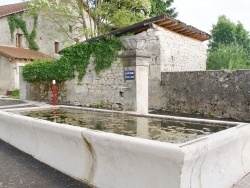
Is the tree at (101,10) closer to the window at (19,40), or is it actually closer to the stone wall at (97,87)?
the window at (19,40)

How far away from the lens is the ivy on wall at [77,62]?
12672 mm

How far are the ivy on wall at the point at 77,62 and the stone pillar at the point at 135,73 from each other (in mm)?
5458

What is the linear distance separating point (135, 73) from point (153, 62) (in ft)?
17.6

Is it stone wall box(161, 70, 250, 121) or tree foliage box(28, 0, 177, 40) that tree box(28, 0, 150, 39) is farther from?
stone wall box(161, 70, 250, 121)

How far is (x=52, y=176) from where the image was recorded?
376 centimetres

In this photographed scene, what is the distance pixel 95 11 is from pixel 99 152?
1656 cm

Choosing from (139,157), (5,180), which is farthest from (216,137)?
(5,180)

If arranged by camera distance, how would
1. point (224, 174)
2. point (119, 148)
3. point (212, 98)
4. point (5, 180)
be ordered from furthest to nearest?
point (212, 98) → point (5, 180) → point (224, 174) → point (119, 148)

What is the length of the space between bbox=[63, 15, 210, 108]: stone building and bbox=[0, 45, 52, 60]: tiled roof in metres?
8.60

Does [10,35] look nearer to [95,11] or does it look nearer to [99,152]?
[95,11]

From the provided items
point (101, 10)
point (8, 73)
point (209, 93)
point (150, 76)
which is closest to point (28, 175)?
point (209, 93)

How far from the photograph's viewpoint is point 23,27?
80.8 ft

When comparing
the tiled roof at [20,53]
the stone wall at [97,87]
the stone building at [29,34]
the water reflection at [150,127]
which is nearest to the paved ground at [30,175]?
the water reflection at [150,127]

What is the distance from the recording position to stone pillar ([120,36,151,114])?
6861 millimetres
